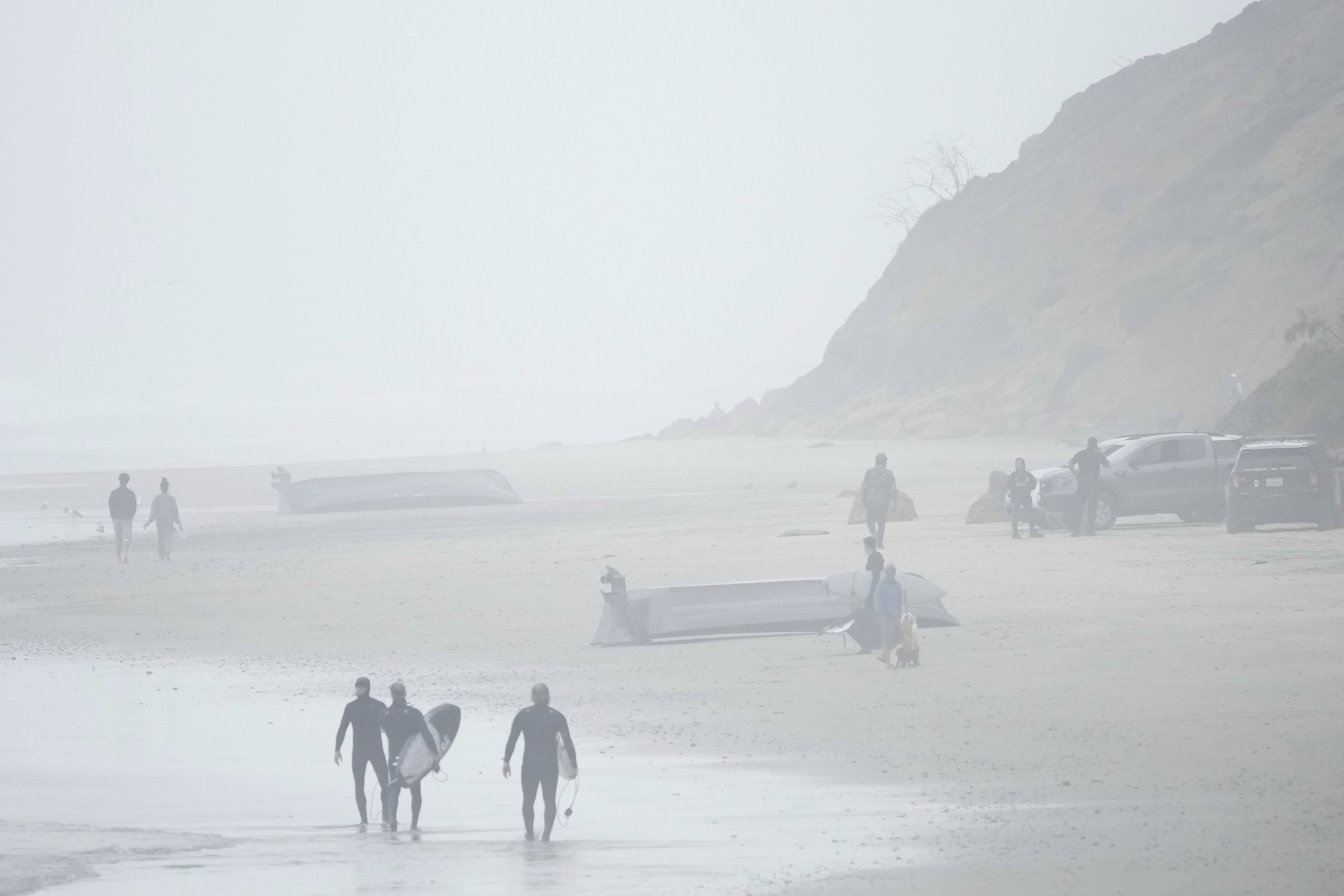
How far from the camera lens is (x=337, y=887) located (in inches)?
344

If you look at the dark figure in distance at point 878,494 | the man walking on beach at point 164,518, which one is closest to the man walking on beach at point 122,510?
the man walking on beach at point 164,518

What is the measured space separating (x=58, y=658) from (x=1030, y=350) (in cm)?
6844

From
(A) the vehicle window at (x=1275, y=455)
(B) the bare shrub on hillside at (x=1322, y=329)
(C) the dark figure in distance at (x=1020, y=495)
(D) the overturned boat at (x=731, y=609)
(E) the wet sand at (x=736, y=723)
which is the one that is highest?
(B) the bare shrub on hillside at (x=1322, y=329)

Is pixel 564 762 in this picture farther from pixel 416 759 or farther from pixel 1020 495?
pixel 1020 495

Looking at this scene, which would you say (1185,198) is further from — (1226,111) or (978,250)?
(978,250)

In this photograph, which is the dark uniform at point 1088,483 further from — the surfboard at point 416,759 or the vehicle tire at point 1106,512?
the surfboard at point 416,759

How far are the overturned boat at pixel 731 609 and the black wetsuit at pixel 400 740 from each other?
6693 mm

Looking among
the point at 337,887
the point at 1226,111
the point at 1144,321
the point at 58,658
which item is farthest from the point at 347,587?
the point at 1226,111

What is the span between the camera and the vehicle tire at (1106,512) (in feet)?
89.4

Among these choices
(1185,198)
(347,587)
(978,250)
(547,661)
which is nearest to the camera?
(547,661)

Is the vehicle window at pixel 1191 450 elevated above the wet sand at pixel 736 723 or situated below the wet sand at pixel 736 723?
above

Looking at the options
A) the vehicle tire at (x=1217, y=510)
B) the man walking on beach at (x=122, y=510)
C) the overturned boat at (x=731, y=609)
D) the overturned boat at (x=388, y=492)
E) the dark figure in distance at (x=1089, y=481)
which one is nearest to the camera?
the overturned boat at (x=731, y=609)

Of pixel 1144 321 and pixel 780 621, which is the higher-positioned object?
pixel 1144 321

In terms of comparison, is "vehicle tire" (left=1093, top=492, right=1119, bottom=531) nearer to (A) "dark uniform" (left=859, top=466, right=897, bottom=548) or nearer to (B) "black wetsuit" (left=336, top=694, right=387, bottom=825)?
(A) "dark uniform" (left=859, top=466, right=897, bottom=548)
